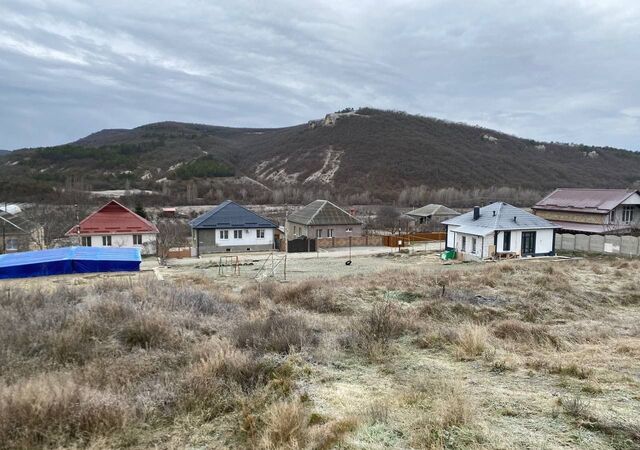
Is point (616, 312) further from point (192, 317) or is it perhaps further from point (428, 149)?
point (428, 149)

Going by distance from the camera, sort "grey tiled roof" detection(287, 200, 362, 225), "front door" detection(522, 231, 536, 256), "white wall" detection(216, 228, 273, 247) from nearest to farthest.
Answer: "front door" detection(522, 231, 536, 256)
"white wall" detection(216, 228, 273, 247)
"grey tiled roof" detection(287, 200, 362, 225)

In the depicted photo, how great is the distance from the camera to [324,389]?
6090 millimetres

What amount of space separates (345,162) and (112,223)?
289 feet

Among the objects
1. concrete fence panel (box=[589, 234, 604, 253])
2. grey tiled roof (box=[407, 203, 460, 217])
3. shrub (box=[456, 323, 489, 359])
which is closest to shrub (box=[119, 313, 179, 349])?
shrub (box=[456, 323, 489, 359])

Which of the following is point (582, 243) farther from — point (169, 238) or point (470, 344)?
point (169, 238)

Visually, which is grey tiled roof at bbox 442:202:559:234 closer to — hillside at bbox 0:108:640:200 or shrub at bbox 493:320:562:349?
shrub at bbox 493:320:562:349

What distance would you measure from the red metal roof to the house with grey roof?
2897cm

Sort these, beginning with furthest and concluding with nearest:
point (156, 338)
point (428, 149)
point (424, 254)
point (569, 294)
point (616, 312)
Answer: point (428, 149), point (424, 254), point (569, 294), point (616, 312), point (156, 338)

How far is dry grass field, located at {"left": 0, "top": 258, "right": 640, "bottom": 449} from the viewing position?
469cm

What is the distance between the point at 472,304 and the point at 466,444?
10.1 meters

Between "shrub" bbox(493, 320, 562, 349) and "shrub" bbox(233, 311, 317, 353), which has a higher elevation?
"shrub" bbox(233, 311, 317, 353)

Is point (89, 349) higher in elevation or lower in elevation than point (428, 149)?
lower

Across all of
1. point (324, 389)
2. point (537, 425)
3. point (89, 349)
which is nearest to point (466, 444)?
point (537, 425)

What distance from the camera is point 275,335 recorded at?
25.8 ft
